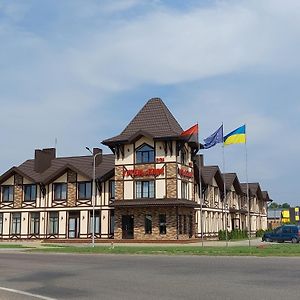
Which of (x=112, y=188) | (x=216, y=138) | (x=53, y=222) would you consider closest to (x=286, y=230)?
(x=216, y=138)

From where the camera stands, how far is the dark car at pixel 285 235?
1800 inches

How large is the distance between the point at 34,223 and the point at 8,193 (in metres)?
4.58

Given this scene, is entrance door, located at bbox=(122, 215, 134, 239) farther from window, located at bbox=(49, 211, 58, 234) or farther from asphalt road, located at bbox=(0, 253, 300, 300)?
asphalt road, located at bbox=(0, 253, 300, 300)

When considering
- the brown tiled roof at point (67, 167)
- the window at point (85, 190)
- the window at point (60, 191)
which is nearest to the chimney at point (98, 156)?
the brown tiled roof at point (67, 167)

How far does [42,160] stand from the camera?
55.2 meters

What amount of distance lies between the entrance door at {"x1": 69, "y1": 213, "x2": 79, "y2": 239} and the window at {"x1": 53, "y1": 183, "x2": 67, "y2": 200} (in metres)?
2.08

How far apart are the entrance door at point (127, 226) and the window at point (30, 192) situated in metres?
11.5

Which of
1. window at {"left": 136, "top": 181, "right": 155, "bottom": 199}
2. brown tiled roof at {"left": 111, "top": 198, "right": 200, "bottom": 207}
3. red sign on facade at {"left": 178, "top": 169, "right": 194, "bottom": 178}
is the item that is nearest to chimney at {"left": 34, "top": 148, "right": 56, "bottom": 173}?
brown tiled roof at {"left": 111, "top": 198, "right": 200, "bottom": 207}

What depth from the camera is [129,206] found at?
45.4 m

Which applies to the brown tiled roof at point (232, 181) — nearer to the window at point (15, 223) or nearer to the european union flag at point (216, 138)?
the window at point (15, 223)

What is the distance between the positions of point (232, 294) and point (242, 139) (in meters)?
25.4

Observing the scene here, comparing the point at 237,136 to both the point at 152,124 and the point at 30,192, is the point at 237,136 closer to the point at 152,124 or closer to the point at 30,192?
the point at 152,124

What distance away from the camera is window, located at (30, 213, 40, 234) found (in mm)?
52219

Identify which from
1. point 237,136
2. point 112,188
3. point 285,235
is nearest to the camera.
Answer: point 237,136
